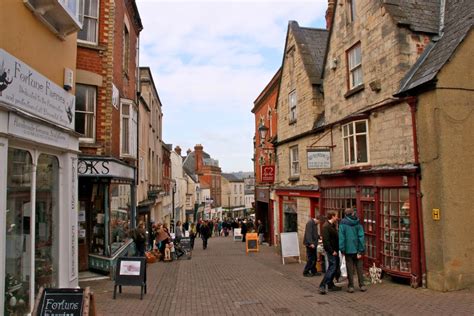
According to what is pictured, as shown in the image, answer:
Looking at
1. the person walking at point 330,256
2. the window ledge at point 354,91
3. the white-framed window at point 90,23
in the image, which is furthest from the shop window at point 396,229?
the white-framed window at point 90,23

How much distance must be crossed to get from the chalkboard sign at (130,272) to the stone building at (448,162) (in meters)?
6.40

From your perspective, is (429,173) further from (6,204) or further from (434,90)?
(6,204)

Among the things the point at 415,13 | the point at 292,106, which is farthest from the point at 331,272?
the point at 292,106

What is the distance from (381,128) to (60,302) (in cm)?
889

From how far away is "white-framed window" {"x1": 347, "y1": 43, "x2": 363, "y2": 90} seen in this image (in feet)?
42.5

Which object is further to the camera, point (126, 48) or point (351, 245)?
point (126, 48)

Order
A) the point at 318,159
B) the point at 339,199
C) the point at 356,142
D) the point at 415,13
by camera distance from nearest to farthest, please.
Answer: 1. the point at 415,13
2. the point at 356,142
3. the point at 339,199
4. the point at 318,159

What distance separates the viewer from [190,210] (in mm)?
54406

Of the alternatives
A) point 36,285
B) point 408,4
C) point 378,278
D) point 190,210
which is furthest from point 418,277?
point 190,210

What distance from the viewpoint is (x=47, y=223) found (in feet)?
27.2

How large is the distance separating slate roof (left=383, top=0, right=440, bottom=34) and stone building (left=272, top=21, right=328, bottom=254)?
565cm

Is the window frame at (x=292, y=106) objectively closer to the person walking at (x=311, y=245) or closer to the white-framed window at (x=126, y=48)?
the white-framed window at (x=126, y=48)

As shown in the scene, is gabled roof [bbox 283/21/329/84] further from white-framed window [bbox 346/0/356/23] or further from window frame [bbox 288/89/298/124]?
white-framed window [bbox 346/0/356/23]

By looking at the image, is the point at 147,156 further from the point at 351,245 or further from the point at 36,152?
the point at 36,152
